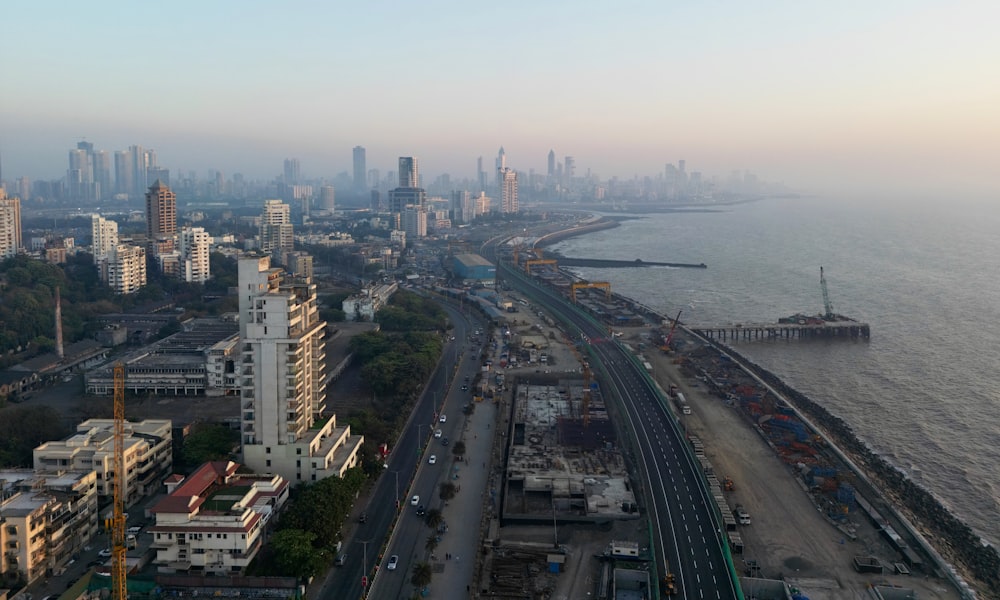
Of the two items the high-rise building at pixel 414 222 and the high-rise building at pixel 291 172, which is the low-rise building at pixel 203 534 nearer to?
the high-rise building at pixel 414 222

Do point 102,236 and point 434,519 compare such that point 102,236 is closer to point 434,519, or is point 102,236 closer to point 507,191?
point 434,519

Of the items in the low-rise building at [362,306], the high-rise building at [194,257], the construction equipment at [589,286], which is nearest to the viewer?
the low-rise building at [362,306]

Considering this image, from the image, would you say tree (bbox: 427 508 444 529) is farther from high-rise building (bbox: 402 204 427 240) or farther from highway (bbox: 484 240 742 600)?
high-rise building (bbox: 402 204 427 240)

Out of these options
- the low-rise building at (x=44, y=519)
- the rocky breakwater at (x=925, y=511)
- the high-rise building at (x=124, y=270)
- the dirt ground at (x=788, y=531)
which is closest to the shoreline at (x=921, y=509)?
the rocky breakwater at (x=925, y=511)

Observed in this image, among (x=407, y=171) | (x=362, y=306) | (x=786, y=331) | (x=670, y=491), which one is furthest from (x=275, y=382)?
(x=407, y=171)

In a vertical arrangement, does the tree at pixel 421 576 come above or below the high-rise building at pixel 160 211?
below

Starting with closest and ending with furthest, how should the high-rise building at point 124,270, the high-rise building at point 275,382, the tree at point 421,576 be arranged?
the tree at point 421,576 → the high-rise building at point 275,382 → the high-rise building at point 124,270

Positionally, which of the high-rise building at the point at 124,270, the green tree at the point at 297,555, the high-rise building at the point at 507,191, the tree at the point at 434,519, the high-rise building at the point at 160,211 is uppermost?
the high-rise building at the point at 507,191
